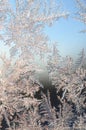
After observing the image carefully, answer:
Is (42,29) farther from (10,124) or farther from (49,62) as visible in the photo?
(10,124)

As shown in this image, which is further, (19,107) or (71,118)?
(71,118)

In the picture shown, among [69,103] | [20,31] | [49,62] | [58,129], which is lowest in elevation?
[58,129]

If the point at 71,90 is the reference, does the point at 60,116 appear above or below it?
below

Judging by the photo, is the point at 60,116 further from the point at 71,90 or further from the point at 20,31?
the point at 20,31

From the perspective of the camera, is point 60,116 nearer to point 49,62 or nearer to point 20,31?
point 49,62

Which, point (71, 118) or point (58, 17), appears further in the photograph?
point (71, 118)

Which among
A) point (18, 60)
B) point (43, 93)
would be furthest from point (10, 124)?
point (18, 60)

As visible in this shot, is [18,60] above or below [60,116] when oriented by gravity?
above

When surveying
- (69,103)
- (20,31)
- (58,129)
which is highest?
(20,31)

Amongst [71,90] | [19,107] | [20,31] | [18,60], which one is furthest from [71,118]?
[20,31]
